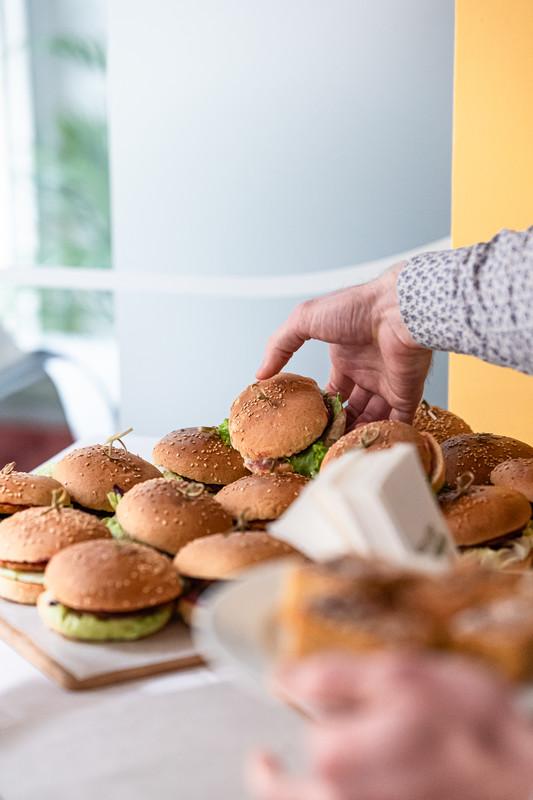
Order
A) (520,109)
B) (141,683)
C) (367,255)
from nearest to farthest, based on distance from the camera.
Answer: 1. (141,683)
2. (520,109)
3. (367,255)

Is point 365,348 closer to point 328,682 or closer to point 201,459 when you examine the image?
point 201,459

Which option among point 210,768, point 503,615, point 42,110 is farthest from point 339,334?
point 42,110

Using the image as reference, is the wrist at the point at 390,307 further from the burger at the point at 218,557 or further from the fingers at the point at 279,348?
the burger at the point at 218,557

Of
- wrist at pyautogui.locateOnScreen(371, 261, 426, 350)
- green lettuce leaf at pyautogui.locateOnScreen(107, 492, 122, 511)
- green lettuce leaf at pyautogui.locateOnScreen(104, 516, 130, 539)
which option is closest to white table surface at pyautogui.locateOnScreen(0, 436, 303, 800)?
green lettuce leaf at pyautogui.locateOnScreen(104, 516, 130, 539)

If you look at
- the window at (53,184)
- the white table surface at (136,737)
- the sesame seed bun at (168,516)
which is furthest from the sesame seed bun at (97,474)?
the window at (53,184)

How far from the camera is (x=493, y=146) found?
3383mm

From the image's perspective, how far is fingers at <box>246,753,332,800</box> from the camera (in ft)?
2.67

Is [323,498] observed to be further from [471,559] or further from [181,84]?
[181,84]

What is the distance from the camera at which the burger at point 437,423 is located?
2.17 metres

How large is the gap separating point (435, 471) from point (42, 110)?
5865mm

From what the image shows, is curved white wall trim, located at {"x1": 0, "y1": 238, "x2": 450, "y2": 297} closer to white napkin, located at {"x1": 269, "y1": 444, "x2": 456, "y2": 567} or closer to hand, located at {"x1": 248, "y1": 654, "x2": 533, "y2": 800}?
white napkin, located at {"x1": 269, "y1": 444, "x2": 456, "y2": 567}

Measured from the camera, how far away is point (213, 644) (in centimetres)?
89

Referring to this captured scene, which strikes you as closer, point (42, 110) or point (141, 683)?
point (141, 683)

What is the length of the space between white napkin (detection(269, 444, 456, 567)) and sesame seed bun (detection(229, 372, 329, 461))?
2.40 feet
